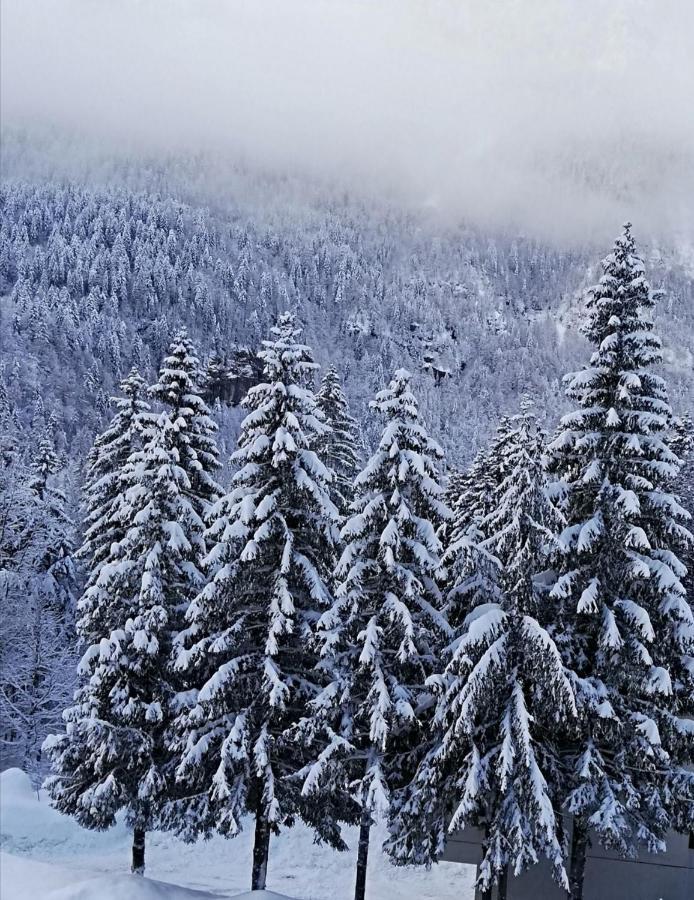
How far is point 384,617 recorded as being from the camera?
16734mm

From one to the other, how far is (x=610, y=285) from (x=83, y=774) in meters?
18.1

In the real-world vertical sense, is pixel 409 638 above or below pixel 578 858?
above

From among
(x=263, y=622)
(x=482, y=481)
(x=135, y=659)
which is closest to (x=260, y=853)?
(x=263, y=622)

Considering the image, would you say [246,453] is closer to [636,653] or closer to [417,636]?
[417,636]

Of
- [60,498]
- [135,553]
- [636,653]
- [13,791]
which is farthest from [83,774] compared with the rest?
[60,498]

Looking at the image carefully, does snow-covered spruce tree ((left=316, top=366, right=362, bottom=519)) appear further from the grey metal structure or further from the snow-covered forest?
the grey metal structure

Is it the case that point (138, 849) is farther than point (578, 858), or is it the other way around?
point (138, 849)

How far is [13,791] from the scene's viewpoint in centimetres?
2466

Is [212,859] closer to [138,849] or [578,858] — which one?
[138,849]

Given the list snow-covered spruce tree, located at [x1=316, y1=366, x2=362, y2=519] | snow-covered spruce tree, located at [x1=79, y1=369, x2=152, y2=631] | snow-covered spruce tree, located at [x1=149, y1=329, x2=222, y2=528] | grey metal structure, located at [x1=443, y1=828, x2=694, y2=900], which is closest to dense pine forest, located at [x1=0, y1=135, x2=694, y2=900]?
snow-covered spruce tree, located at [x1=149, y1=329, x2=222, y2=528]

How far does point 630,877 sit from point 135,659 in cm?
1518

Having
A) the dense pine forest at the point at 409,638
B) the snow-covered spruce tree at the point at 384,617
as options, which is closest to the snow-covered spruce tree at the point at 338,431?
the dense pine forest at the point at 409,638

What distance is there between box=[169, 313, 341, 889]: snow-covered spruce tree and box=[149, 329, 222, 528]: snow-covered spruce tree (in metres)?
2.93

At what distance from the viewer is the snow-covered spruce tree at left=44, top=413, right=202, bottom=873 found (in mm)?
18516
